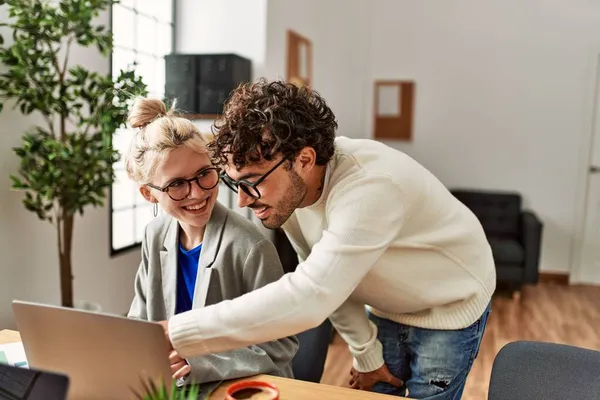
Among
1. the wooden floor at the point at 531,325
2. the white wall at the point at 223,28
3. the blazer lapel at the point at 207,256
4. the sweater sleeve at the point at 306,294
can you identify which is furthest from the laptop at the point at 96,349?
the white wall at the point at 223,28

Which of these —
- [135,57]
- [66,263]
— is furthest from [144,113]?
[135,57]

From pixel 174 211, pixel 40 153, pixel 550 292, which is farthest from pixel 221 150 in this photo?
pixel 550 292

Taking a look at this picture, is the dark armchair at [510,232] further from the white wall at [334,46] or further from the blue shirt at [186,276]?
the blue shirt at [186,276]

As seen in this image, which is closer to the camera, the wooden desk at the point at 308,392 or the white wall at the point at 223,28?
the wooden desk at the point at 308,392

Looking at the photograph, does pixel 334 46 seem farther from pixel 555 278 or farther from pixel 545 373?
pixel 545 373

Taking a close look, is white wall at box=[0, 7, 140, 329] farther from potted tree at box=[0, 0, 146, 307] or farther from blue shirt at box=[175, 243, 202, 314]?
blue shirt at box=[175, 243, 202, 314]

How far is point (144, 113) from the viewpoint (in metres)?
1.43

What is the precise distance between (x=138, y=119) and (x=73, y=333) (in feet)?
1.89

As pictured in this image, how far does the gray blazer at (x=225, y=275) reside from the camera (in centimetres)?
136

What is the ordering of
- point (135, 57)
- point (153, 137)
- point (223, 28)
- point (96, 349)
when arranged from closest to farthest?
point (96, 349) < point (153, 137) < point (135, 57) < point (223, 28)

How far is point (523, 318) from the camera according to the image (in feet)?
15.7

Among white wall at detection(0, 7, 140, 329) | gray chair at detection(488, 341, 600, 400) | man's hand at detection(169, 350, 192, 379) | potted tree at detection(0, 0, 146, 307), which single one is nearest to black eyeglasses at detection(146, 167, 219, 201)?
man's hand at detection(169, 350, 192, 379)

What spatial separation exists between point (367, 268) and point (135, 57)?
321 cm

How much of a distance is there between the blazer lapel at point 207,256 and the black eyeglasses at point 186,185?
0.32 ft
